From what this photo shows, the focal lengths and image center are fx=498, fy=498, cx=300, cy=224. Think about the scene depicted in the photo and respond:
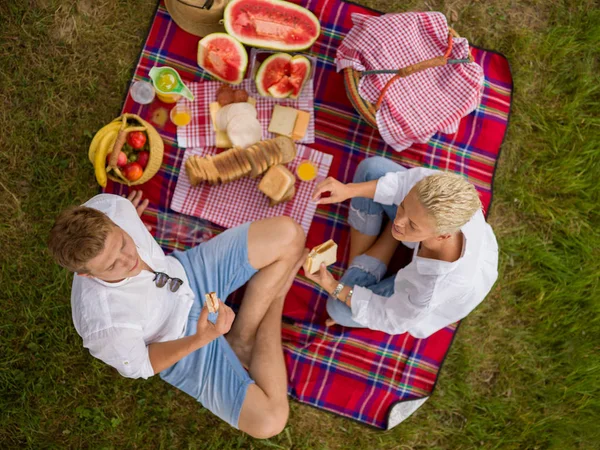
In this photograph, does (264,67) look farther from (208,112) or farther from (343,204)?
(343,204)

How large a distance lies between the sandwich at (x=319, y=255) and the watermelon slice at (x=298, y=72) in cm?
126

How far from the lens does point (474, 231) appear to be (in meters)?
2.80

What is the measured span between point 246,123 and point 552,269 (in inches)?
104

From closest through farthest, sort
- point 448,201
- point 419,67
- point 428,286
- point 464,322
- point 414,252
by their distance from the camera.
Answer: point 448,201
point 428,286
point 414,252
point 419,67
point 464,322

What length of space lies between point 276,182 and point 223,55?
1028mm

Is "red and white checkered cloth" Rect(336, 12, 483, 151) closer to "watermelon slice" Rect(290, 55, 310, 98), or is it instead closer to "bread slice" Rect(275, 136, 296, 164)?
"watermelon slice" Rect(290, 55, 310, 98)

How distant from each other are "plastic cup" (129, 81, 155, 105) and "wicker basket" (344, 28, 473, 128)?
1.49 meters

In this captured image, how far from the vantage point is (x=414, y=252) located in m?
3.12

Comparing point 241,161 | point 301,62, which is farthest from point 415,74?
point 241,161

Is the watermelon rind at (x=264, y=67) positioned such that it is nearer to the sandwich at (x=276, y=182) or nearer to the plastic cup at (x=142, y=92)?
the sandwich at (x=276, y=182)

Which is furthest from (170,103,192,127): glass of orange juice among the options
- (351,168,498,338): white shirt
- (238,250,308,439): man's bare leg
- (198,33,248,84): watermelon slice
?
(351,168,498,338): white shirt

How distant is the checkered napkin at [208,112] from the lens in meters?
3.83

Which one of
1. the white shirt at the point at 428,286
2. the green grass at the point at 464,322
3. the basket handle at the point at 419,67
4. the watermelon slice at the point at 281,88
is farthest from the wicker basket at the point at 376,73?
the green grass at the point at 464,322

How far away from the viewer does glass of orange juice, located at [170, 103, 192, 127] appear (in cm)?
380
